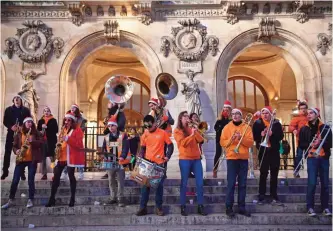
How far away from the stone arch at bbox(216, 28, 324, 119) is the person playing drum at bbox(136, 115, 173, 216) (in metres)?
6.68

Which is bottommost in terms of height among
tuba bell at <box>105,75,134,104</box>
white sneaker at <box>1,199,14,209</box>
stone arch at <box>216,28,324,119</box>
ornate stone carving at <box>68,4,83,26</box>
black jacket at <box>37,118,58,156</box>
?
white sneaker at <box>1,199,14,209</box>

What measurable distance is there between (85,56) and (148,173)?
8.47 m

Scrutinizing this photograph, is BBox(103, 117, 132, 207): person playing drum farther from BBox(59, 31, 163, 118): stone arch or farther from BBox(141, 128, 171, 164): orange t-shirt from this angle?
BBox(59, 31, 163, 118): stone arch

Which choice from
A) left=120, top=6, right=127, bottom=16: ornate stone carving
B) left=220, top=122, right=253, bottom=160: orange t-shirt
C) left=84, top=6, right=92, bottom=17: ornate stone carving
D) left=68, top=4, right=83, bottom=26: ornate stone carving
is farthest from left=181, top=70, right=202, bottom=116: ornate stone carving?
A: left=220, top=122, right=253, bottom=160: orange t-shirt

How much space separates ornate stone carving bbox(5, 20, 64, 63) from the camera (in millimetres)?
13125

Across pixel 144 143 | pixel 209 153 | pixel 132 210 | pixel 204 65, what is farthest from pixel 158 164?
pixel 204 65

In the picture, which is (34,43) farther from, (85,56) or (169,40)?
(169,40)

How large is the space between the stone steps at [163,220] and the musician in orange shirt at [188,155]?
0.24 m

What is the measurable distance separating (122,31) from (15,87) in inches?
168

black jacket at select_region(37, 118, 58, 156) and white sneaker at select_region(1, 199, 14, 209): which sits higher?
black jacket at select_region(37, 118, 58, 156)

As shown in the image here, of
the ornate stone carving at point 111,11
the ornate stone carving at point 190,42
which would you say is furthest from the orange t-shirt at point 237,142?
the ornate stone carving at point 111,11

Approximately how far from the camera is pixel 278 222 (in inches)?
253

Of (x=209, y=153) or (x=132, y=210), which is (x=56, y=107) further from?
(x=132, y=210)

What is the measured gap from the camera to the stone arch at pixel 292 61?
1323 cm
